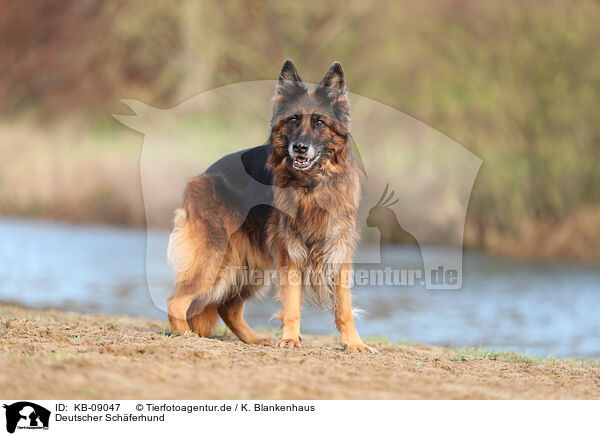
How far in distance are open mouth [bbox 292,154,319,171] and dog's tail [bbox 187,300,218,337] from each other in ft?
5.61

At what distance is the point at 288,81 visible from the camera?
6.34m

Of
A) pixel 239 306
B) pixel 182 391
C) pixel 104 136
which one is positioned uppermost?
pixel 104 136

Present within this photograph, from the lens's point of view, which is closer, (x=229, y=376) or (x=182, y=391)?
(x=182, y=391)

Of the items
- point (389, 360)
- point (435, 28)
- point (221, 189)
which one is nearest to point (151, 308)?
point (221, 189)

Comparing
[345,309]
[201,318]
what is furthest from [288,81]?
[201,318]

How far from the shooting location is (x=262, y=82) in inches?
942

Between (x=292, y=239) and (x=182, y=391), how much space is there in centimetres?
237

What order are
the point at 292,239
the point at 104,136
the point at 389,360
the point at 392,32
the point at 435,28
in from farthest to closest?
the point at 104,136, the point at 392,32, the point at 435,28, the point at 292,239, the point at 389,360

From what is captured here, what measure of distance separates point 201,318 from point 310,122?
2.22m

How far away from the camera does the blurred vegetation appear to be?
1820cm

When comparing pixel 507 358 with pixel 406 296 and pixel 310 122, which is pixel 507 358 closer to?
pixel 310 122

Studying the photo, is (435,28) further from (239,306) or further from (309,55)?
(239,306)

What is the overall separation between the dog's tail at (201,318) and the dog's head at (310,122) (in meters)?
1.58

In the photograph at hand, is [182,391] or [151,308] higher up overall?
[151,308]
